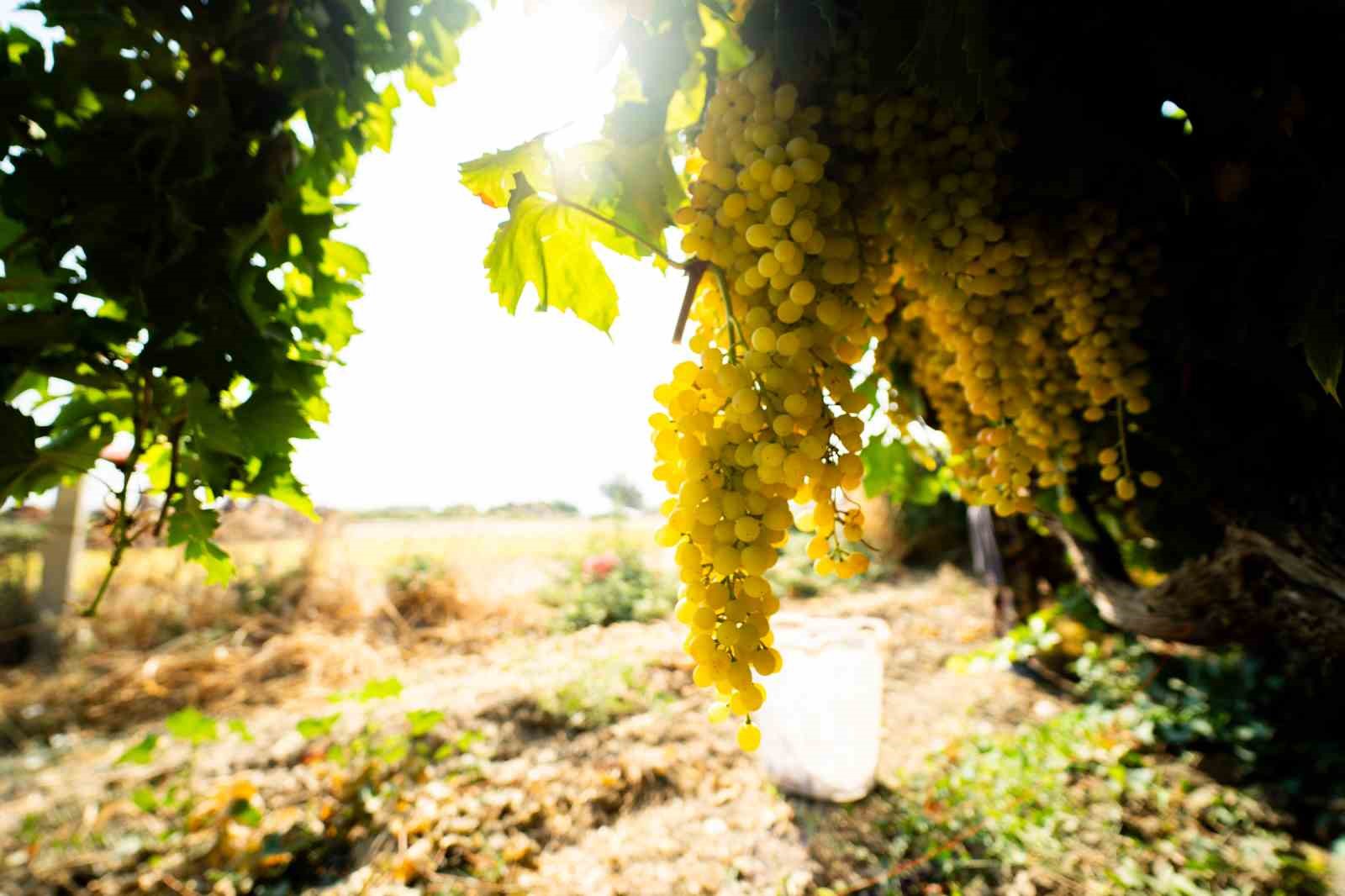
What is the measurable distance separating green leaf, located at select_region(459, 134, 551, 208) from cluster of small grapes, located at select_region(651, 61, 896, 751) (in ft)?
0.91

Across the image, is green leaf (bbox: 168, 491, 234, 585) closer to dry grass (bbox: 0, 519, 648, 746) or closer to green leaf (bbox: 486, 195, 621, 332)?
green leaf (bbox: 486, 195, 621, 332)

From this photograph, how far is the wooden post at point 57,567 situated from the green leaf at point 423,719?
4.21m

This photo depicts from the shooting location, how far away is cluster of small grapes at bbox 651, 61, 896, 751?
1.80 ft

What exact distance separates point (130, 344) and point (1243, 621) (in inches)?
80.1

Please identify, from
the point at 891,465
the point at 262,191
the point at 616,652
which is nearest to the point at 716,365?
the point at 262,191

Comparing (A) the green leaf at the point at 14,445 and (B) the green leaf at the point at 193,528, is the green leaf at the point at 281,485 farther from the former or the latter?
(A) the green leaf at the point at 14,445

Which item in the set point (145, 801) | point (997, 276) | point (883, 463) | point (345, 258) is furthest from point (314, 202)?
point (145, 801)

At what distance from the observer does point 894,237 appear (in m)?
0.75

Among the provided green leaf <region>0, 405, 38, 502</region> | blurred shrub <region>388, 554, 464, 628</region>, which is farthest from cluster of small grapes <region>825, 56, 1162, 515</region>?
blurred shrub <region>388, 554, 464, 628</region>

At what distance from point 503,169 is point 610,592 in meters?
6.10

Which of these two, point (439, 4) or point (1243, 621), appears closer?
point (1243, 621)

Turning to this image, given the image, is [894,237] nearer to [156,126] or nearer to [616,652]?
[156,126]

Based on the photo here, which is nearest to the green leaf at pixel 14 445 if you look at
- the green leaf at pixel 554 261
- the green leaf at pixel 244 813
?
the green leaf at pixel 554 261

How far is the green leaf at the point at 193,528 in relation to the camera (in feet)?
3.15
